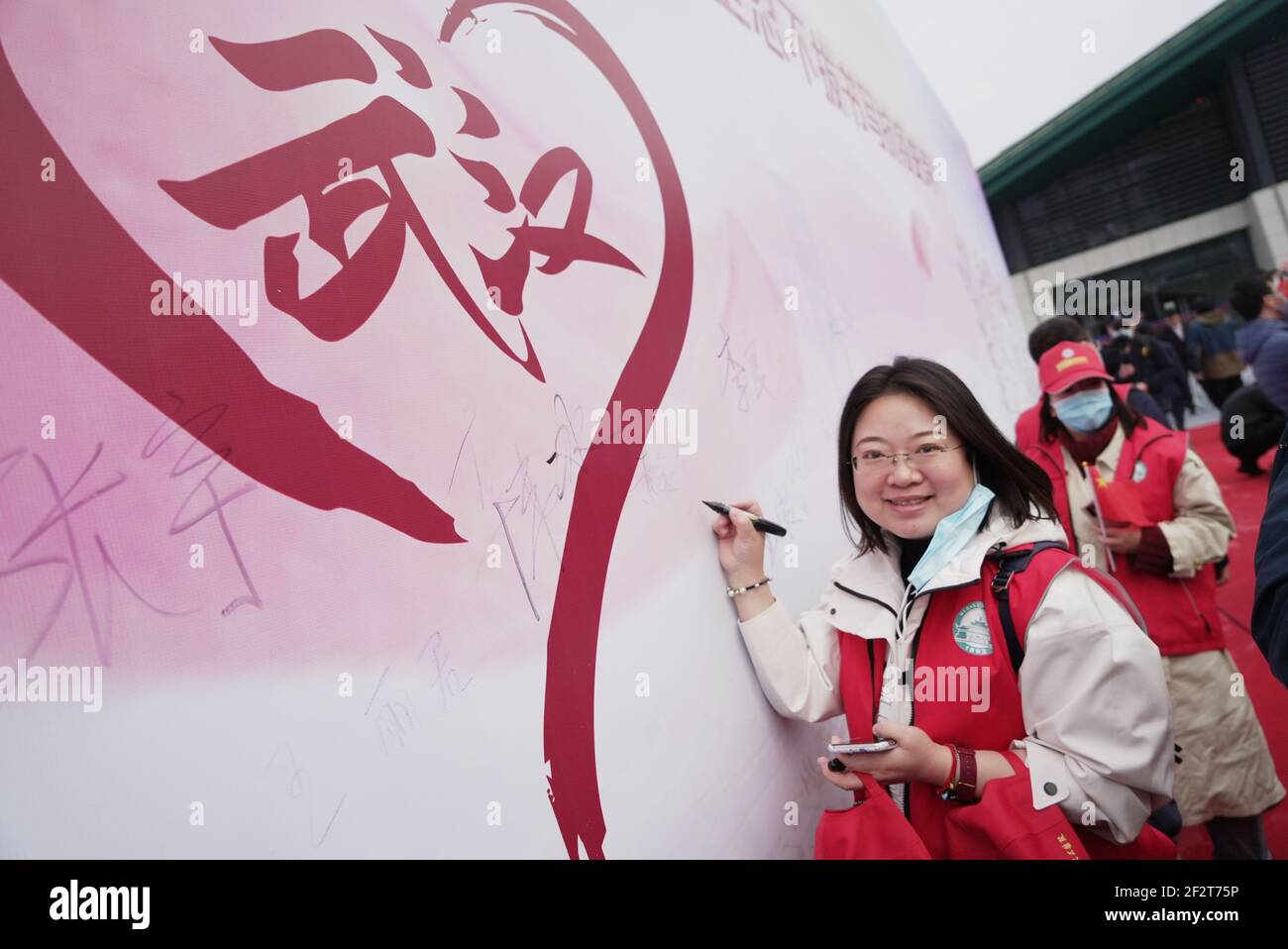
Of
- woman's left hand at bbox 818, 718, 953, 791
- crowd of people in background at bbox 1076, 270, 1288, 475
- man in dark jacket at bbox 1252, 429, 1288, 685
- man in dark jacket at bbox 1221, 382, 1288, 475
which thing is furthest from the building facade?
woman's left hand at bbox 818, 718, 953, 791

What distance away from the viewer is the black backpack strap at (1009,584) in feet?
3.66

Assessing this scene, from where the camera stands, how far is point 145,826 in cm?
73

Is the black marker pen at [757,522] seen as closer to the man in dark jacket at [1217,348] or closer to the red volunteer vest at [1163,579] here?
the red volunteer vest at [1163,579]

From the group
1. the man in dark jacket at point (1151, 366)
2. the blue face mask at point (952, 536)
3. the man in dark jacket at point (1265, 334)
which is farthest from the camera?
the man in dark jacket at point (1151, 366)

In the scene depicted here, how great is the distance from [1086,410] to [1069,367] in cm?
11

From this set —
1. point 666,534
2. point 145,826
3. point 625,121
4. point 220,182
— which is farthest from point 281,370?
point 625,121

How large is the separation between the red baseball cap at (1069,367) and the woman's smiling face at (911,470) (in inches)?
31.5

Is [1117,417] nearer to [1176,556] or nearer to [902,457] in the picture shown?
[1176,556]

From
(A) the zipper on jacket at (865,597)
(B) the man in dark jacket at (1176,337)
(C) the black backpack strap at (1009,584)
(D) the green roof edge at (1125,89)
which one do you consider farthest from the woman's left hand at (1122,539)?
(B) the man in dark jacket at (1176,337)

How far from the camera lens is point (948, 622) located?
117 centimetres

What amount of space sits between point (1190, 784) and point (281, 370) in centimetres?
204

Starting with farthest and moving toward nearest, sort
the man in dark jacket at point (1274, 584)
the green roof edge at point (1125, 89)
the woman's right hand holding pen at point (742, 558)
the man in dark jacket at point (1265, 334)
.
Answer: the green roof edge at point (1125, 89) → the man in dark jacket at point (1265, 334) → the woman's right hand holding pen at point (742, 558) → the man in dark jacket at point (1274, 584)

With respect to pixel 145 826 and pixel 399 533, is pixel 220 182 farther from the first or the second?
pixel 145 826

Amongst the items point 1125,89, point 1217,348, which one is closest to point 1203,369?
point 1217,348
